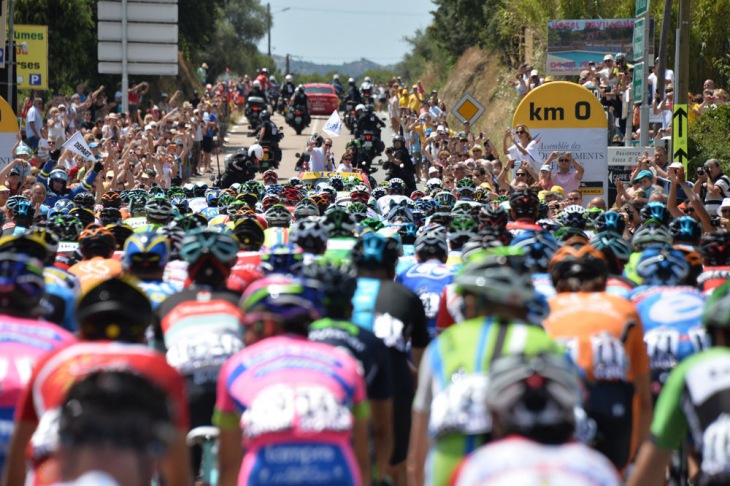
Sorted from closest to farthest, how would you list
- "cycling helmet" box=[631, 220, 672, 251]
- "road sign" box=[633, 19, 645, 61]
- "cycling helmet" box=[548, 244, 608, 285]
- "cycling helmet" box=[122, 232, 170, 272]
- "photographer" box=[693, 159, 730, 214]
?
"cycling helmet" box=[548, 244, 608, 285], "cycling helmet" box=[122, 232, 170, 272], "cycling helmet" box=[631, 220, 672, 251], "photographer" box=[693, 159, 730, 214], "road sign" box=[633, 19, 645, 61]

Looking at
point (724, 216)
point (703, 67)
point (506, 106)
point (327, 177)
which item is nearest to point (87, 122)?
point (327, 177)

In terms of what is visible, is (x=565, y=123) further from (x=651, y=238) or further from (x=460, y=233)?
(x=651, y=238)

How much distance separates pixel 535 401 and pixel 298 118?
47.2m

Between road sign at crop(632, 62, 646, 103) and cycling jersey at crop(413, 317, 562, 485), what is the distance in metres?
18.6

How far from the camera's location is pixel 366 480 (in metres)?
5.79

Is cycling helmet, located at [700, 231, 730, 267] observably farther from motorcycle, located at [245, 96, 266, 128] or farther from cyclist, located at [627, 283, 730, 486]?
motorcycle, located at [245, 96, 266, 128]

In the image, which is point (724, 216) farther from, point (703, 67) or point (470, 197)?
point (703, 67)

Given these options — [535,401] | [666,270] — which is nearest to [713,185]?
[666,270]

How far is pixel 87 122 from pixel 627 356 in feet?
98.0

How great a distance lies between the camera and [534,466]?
13.2ft

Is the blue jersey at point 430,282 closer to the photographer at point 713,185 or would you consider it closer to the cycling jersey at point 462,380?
the cycling jersey at point 462,380

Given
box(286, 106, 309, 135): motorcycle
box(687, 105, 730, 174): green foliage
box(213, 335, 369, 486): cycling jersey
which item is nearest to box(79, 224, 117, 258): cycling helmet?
box(213, 335, 369, 486): cycling jersey

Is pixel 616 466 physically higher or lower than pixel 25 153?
lower

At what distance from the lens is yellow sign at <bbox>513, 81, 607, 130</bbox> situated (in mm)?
22172
